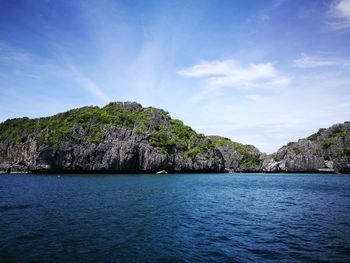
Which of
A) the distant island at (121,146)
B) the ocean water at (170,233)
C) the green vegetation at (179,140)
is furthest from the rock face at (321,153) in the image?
the ocean water at (170,233)

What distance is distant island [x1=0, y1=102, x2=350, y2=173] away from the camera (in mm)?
126062

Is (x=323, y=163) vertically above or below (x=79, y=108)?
below

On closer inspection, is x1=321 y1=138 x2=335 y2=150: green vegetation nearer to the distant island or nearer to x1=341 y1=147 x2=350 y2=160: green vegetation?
the distant island

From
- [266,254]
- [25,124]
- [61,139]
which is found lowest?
[266,254]

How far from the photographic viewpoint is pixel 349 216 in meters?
29.8

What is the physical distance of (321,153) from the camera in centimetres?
17125

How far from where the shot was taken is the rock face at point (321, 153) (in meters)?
161

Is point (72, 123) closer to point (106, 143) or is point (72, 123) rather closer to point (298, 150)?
point (106, 143)

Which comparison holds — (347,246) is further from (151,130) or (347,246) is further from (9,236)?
(151,130)

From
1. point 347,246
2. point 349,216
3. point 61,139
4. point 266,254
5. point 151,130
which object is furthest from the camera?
point 151,130

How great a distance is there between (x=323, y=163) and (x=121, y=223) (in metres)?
167

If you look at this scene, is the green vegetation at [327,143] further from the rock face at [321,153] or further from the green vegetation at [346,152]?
the green vegetation at [346,152]

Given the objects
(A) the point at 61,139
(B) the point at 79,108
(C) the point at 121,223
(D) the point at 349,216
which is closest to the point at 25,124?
(B) the point at 79,108

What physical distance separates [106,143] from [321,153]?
12509 cm
